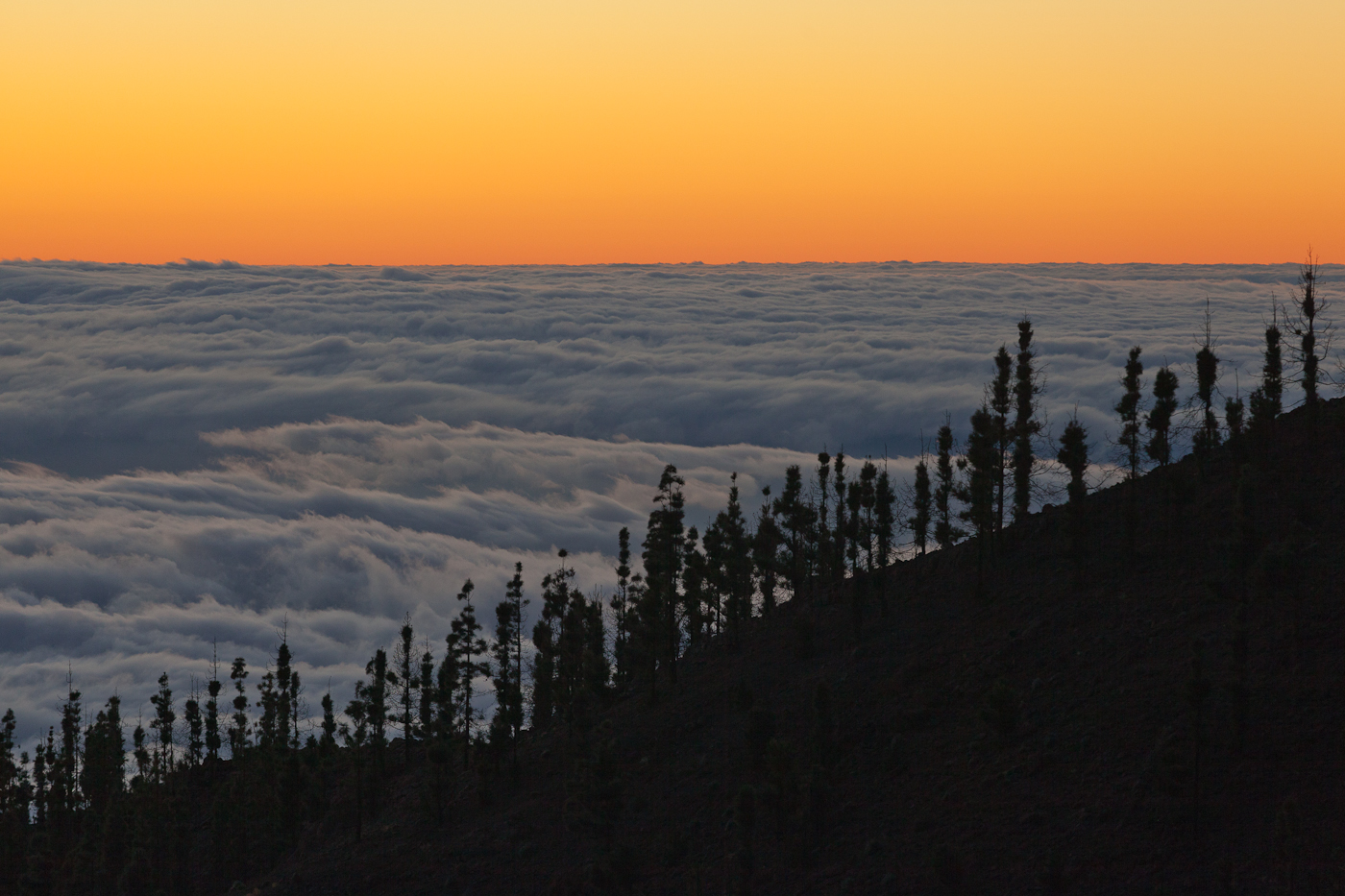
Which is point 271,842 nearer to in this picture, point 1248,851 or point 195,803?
point 195,803

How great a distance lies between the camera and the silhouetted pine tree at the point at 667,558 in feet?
276

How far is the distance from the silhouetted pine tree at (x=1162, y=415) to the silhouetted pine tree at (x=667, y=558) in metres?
33.9

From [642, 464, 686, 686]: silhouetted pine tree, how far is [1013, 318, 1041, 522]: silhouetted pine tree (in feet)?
82.5

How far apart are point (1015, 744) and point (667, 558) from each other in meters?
38.7

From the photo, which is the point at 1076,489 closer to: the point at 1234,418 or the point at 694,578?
the point at 1234,418

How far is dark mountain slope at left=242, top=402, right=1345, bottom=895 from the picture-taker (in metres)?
41.3

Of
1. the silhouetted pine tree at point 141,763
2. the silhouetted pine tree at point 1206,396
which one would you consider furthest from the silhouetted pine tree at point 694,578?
the silhouetted pine tree at point 141,763

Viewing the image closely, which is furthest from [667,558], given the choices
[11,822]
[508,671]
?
[11,822]

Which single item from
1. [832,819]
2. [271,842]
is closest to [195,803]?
[271,842]

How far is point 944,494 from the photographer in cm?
8412

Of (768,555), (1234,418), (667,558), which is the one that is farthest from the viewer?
(768,555)

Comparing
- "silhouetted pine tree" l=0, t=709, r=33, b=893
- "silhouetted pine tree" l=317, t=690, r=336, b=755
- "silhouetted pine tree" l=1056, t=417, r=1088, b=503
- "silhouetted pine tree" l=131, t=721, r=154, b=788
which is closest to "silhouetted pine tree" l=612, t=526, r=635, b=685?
"silhouetted pine tree" l=317, t=690, r=336, b=755

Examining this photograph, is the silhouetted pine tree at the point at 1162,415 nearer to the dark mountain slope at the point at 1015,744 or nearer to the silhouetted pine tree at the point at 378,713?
the dark mountain slope at the point at 1015,744

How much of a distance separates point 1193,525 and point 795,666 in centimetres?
2736
